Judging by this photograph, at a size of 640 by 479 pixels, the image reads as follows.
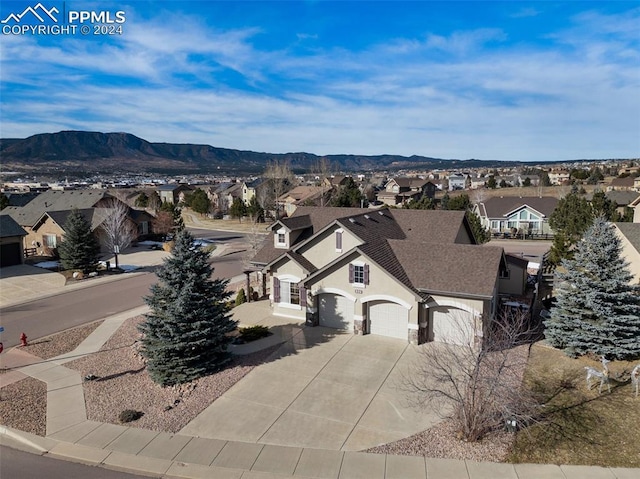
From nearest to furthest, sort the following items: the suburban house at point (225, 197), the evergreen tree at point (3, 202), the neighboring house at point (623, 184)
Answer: the evergreen tree at point (3, 202) → the suburban house at point (225, 197) → the neighboring house at point (623, 184)

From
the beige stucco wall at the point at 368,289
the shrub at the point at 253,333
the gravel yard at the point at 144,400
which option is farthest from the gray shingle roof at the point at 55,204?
the beige stucco wall at the point at 368,289

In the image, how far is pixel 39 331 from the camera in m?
23.5

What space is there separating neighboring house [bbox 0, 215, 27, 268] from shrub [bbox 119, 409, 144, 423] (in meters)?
32.3

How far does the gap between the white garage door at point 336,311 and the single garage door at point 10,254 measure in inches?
1284

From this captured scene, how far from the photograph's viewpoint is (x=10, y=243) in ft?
129

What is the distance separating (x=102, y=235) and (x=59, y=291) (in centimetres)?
1632

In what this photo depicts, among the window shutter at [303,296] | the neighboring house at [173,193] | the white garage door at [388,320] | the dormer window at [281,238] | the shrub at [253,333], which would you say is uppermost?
the neighboring house at [173,193]

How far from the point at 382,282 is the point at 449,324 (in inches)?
150

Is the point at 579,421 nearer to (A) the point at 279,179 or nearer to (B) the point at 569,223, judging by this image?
(B) the point at 569,223

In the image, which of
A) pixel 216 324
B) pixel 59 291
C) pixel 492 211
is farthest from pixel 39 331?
pixel 492 211

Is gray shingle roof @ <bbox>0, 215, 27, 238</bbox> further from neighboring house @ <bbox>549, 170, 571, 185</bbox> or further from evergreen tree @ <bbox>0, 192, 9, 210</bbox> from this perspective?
neighboring house @ <bbox>549, 170, 571, 185</bbox>

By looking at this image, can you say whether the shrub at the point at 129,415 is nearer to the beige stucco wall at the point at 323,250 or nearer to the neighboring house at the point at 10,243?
the beige stucco wall at the point at 323,250

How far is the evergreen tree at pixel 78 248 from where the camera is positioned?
36.2 meters

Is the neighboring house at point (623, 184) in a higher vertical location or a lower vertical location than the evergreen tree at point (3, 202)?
higher
